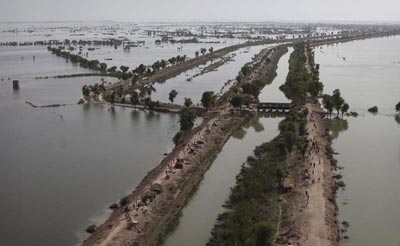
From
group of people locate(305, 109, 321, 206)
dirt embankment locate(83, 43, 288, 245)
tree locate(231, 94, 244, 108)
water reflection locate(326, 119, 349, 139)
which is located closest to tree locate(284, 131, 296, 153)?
group of people locate(305, 109, 321, 206)

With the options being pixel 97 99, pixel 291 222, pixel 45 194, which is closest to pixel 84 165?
pixel 45 194

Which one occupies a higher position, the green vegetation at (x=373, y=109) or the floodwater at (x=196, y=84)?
the floodwater at (x=196, y=84)

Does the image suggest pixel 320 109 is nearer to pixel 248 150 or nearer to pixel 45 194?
pixel 248 150

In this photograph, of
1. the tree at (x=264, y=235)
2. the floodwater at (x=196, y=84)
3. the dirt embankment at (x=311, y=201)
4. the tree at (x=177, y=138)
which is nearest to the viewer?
the tree at (x=264, y=235)

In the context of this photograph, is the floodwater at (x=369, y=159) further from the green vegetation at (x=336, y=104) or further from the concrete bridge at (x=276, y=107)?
the concrete bridge at (x=276, y=107)

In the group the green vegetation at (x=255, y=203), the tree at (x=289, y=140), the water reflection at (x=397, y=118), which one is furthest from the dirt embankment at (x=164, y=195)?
the water reflection at (x=397, y=118)
